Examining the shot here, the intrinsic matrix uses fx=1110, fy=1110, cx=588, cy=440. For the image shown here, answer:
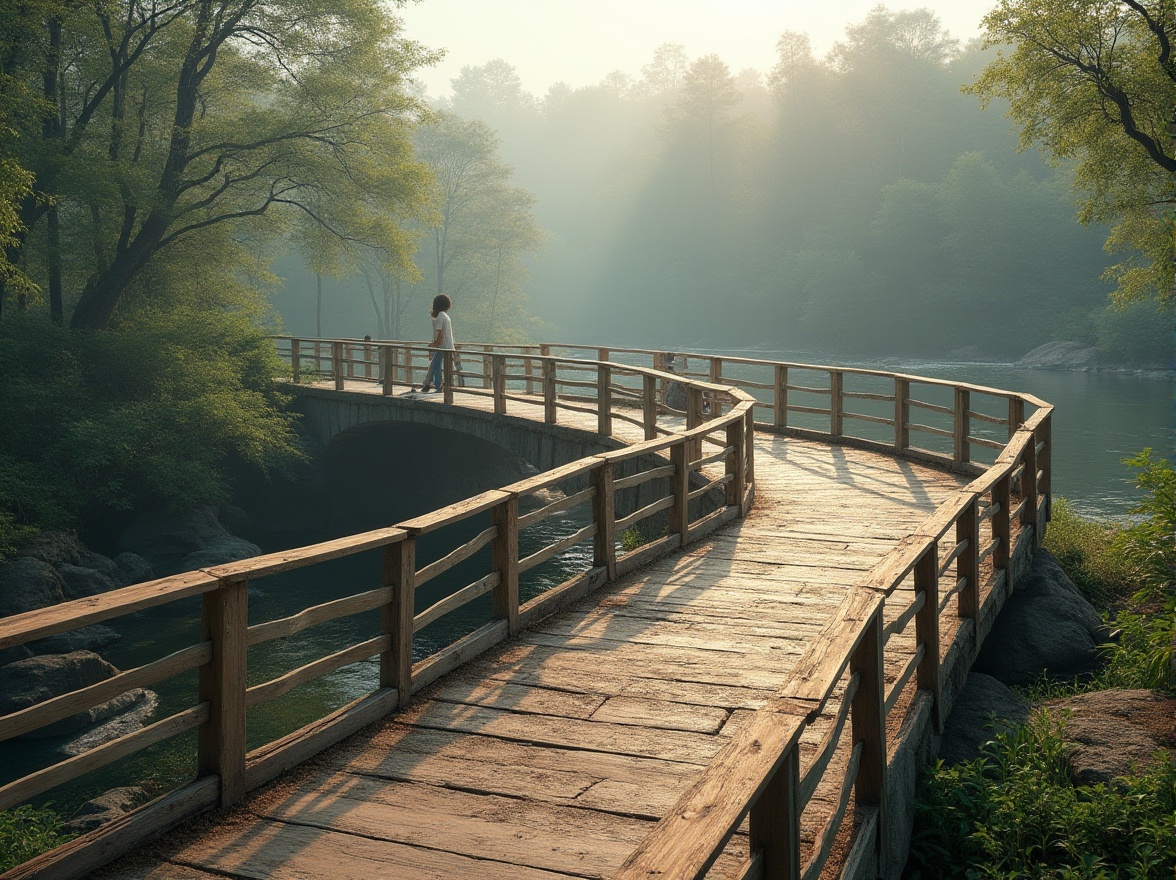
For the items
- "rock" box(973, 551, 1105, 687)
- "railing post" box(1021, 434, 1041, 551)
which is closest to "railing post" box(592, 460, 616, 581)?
"rock" box(973, 551, 1105, 687)

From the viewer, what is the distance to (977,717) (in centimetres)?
750

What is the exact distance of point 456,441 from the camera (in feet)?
91.2

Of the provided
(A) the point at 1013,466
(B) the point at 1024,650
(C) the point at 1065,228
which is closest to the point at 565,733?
(A) the point at 1013,466

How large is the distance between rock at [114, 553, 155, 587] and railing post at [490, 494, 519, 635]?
568 inches

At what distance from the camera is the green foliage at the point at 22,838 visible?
7793 millimetres

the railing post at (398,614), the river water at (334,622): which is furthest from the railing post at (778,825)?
the river water at (334,622)

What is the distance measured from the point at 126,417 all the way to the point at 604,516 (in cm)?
1641

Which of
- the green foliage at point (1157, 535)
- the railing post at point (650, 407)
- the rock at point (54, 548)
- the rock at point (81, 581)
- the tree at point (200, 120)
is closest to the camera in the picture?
the green foliage at point (1157, 535)

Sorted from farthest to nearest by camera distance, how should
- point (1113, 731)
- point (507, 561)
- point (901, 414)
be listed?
point (901, 414)
point (1113, 731)
point (507, 561)

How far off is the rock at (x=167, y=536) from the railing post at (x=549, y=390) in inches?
332

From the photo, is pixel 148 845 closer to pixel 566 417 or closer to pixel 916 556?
pixel 916 556

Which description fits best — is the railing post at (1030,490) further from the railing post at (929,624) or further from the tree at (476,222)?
the tree at (476,222)

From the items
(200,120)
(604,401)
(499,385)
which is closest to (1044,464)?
(604,401)

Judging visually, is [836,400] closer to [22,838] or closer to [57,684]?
[57,684]
